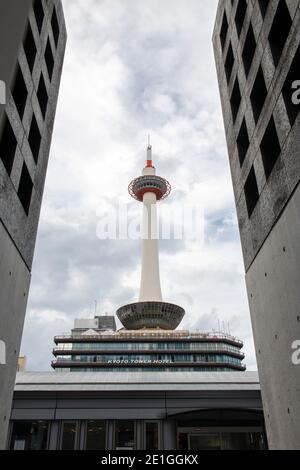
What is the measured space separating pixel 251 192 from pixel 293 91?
5.05 meters

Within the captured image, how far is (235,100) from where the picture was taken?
19.7 meters

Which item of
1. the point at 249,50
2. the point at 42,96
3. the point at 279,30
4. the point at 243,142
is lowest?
the point at 243,142

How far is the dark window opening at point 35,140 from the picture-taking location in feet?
56.7

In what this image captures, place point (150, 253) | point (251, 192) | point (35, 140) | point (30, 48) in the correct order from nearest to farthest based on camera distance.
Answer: point (251, 192), point (30, 48), point (35, 140), point (150, 253)

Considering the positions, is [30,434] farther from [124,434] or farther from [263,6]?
[263,6]

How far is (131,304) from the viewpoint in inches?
4432

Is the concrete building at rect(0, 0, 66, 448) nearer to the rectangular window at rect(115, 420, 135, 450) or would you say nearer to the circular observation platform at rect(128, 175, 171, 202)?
the rectangular window at rect(115, 420, 135, 450)

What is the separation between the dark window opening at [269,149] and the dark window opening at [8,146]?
945 centimetres

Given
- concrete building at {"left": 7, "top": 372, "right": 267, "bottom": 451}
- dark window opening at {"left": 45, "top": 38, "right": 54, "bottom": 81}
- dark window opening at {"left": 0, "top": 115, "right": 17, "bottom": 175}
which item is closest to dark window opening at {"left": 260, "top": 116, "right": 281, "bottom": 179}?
dark window opening at {"left": 0, "top": 115, "right": 17, "bottom": 175}

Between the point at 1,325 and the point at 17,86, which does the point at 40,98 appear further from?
the point at 1,325

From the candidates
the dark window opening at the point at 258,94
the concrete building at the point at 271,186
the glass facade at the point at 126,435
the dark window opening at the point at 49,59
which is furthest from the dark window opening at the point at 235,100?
the glass facade at the point at 126,435

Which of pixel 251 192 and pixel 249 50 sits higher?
pixel 249 50

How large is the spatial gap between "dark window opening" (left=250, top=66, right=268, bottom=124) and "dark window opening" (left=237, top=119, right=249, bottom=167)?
1.39 metres

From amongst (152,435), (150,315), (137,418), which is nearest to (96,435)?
(137,418)
